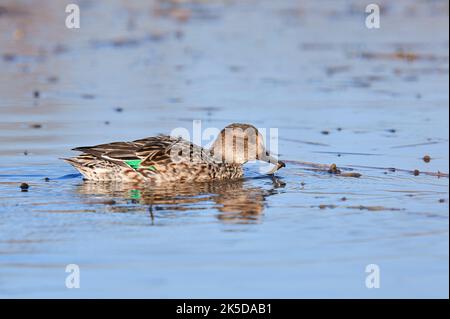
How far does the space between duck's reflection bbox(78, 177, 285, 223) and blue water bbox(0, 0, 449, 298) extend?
3 centimetres

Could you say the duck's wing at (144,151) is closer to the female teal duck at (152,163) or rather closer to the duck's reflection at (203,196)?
the female teal duck at (152,163)

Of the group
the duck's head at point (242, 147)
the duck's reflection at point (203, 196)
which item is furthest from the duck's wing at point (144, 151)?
the duck's head at point (242, 147)

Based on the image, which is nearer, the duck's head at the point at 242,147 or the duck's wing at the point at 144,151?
the duck's wing at the point at 144,151

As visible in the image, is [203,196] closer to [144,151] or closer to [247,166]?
[144,151]

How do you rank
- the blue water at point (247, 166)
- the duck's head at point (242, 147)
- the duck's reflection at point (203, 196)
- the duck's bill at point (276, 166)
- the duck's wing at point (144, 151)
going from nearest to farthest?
the blue water at point (247, 166) < the duck's reflection at point (203, 196) < the duck's wing at point (144, 151) < the duck's bill at point (276, 166) < the duck's head at point (242, 147)

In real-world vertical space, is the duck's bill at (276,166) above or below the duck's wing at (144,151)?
below

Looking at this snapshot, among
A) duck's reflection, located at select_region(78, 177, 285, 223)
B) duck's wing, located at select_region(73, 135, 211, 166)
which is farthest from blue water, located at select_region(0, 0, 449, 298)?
duck's wing, located at select_region(73, 135, 211, 166)

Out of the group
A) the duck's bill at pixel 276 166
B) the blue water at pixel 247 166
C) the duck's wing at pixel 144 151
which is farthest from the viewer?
the duck's bill at pixel 276 166

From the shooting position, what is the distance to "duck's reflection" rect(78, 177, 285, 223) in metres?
8.78

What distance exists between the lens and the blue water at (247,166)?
7.08 meters

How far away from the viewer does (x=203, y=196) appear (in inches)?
374

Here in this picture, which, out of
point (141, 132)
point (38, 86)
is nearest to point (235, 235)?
point (141, 132)

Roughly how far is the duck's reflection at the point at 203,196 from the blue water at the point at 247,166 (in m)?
0.03

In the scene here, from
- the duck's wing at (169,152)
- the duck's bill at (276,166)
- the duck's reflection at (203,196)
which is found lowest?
the duck's reflection at (203,196)
